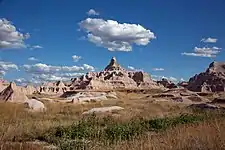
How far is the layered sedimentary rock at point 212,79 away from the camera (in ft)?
521

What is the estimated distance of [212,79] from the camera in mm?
168000

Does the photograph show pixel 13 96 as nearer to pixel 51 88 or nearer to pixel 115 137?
pixel 115 137

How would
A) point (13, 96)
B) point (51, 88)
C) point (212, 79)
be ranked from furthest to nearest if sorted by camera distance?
point (51, 88) < point (212, 79) < point (13, 96)

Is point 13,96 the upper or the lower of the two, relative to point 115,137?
upper

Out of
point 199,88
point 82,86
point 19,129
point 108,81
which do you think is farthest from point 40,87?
point 19,129

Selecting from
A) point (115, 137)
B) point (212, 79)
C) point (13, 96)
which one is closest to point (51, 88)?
point (212, 79)

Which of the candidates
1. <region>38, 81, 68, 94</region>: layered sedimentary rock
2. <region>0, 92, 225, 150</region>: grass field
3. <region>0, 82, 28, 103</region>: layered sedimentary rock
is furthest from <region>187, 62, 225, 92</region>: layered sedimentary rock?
<region>0, 92, 225, 150</region>: grass field

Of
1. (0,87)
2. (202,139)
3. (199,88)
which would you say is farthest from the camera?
(199,88)

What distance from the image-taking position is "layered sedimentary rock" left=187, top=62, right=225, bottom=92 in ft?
521

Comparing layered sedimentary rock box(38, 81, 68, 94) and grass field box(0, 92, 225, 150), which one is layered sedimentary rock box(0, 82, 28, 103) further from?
layered sedimentary rock box(38, 81, 68, 94)

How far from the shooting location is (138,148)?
7.22 metres

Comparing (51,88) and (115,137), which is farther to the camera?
(51,88)

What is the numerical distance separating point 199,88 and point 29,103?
476 feet

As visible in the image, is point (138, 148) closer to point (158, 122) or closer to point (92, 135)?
point (92, 135)
